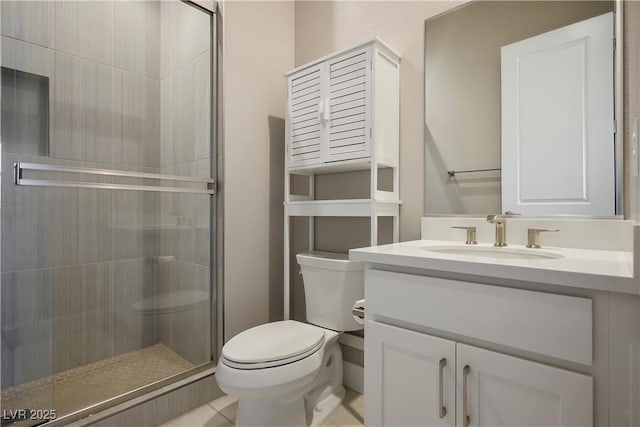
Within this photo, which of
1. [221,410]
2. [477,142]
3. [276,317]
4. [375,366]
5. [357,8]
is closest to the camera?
[375,366]

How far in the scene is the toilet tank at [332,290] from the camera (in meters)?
1.54

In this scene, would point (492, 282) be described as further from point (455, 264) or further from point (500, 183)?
point (500, 183)

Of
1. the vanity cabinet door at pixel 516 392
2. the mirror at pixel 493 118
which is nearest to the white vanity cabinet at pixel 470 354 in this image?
the vanity cabinet door at pixel 516 392

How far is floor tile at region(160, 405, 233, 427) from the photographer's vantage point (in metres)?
1.51

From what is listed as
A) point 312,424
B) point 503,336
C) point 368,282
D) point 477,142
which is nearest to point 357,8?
point 477,142

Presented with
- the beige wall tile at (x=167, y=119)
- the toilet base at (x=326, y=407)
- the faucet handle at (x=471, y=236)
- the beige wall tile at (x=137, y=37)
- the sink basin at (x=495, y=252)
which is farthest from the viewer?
the beige wall tile at (x=167, y=119)

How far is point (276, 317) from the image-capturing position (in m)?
2.06

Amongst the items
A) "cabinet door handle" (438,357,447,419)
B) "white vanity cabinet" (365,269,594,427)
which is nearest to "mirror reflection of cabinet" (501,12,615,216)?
"white vanity cabinet" (365,269,594,427)

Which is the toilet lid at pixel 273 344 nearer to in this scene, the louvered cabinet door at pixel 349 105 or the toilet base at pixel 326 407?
the toilet base at pixel 326 407

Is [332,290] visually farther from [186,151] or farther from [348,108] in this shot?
[186,151]

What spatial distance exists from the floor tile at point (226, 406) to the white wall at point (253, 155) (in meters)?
0.32

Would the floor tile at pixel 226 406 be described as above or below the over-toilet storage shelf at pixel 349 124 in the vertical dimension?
below

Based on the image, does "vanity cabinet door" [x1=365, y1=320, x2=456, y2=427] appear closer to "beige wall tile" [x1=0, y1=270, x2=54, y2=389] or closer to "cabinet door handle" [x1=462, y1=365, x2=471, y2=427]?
"cabinet door handle" [x1=462, y1=365, x2=471, y2=427]

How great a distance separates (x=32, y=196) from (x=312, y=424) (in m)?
1.49
